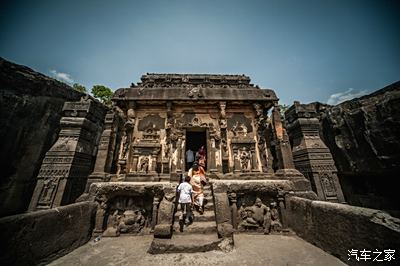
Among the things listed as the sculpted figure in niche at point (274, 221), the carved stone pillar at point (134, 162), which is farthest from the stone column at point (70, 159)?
the sculpted figure in niche at point (274, 221)

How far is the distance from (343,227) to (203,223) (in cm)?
294

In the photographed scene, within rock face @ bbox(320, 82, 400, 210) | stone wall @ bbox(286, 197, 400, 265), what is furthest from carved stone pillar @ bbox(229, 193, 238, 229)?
rock face @ bbox(320, 82, 400, 210)

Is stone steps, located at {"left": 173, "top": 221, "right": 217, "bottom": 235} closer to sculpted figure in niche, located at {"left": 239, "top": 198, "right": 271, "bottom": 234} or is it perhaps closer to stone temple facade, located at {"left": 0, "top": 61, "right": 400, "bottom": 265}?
stone temple facade, located at {"left": 0, "top": 61, "right": 400, "bottom": 265}

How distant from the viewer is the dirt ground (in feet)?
8.77

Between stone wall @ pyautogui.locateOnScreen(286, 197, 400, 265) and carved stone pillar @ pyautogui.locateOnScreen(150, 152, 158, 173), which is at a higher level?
Answer: carved stone pillar @ pyautogui.locateOnScreen(150, 152, 158, 173)

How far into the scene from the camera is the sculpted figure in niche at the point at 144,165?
7180 mm

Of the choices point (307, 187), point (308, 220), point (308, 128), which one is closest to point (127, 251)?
point (308, 220)

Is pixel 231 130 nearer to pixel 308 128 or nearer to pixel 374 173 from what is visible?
pixel 308 128

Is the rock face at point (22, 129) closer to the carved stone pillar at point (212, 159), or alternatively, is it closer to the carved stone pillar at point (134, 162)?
the carved stone pillar at point (134, 162)

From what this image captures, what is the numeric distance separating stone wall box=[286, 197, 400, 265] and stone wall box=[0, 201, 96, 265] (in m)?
5.50

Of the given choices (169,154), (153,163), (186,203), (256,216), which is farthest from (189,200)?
(153,163)

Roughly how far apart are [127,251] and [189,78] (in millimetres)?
12377

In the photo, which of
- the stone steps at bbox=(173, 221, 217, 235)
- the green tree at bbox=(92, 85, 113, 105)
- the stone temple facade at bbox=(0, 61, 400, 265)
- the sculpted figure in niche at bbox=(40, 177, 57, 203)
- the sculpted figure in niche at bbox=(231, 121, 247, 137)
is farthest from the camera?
the green tree at bbox=(92, 85, 113, 105)

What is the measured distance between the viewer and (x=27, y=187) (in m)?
7.07
